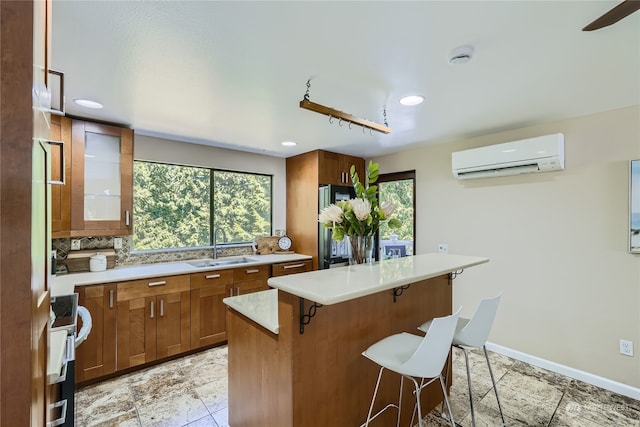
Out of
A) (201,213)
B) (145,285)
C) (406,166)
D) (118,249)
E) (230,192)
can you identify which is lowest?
(145,285)

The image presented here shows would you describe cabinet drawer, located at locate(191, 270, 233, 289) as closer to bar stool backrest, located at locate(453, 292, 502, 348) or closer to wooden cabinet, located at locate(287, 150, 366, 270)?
wooden cabinet, located at locate(287, 150, 366, 270)

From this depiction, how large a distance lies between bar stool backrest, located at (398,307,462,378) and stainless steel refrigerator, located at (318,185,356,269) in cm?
252

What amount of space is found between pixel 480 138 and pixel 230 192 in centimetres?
315

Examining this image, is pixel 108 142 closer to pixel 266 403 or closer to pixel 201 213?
pixel 201 213

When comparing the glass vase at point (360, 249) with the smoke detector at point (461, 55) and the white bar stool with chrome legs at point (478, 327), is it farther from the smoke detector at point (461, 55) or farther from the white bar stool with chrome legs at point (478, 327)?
the smoke detector at point (461, 55)

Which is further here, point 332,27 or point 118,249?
point 118,249

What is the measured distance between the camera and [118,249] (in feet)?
10.2

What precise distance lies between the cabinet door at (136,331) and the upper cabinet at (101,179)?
0.73 m

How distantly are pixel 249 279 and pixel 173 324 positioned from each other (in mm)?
881

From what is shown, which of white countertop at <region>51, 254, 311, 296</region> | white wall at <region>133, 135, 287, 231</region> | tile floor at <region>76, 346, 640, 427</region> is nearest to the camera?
tile floor at <region>76, 346, 640, 427</region>

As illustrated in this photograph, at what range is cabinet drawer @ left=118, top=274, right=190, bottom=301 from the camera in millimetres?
2600

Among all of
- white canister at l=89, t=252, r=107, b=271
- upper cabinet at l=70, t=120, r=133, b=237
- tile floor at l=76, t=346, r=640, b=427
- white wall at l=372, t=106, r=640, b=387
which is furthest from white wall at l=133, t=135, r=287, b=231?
white wall at l=372, t=106, r=640, b=387

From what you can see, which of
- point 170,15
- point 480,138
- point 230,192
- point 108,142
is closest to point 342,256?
point 230,192

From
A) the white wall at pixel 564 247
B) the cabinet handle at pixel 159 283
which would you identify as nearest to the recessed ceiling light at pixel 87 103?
the cabinet handle at pixel 159 283
